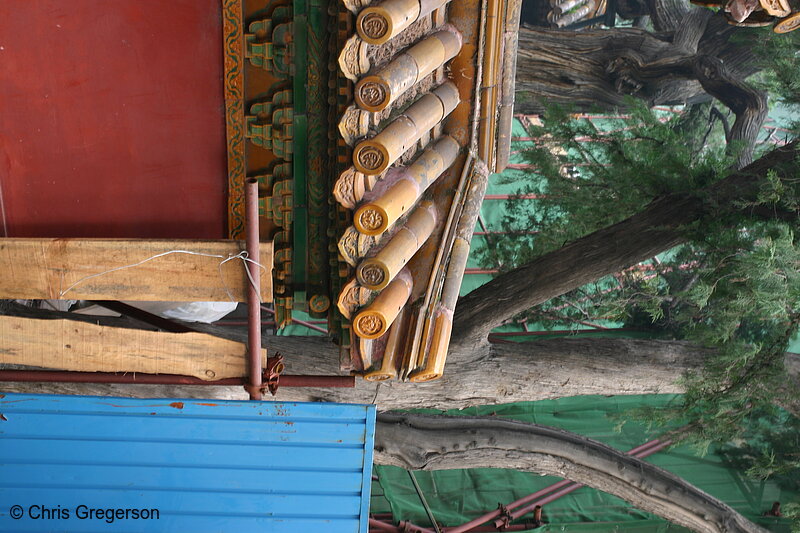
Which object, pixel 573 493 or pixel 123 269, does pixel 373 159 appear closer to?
pixel 123 269

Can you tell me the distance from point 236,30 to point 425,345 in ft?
6.00

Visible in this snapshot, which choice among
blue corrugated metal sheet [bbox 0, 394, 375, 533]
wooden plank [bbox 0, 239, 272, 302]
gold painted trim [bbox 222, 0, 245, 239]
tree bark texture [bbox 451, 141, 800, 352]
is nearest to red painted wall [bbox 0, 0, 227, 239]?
gold painted trim [bbox 222, 0, 245, 239]

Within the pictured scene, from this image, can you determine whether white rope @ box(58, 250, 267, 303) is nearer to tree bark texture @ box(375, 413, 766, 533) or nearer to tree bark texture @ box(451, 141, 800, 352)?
tree bark texture @ box(451, 141, 800, 352)

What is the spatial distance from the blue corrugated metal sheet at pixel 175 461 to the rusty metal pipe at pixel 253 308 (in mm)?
126

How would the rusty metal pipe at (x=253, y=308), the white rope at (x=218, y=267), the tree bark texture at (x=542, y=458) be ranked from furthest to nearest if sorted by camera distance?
the tree bark texture at (x=542, y=458), the white rope at (x=218, y=267), the rusty metal pipe at (x=253, y=308)

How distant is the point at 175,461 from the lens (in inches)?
120

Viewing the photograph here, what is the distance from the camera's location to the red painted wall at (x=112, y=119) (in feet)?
10.7

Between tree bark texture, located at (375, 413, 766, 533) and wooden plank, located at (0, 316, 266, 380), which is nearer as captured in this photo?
wooden plank, located at (0, 316, 266, 380)

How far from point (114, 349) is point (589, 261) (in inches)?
126

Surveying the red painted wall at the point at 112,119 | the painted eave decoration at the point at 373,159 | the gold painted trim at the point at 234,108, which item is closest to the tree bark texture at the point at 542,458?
the painted eave decoration at the point at 373,159

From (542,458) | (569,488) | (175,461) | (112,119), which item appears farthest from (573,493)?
(112,119)

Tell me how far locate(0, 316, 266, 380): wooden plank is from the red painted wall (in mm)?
618

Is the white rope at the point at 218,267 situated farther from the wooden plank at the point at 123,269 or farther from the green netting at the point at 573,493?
the green netting at the point at 573,493

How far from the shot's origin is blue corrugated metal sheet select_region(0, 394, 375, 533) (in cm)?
301
